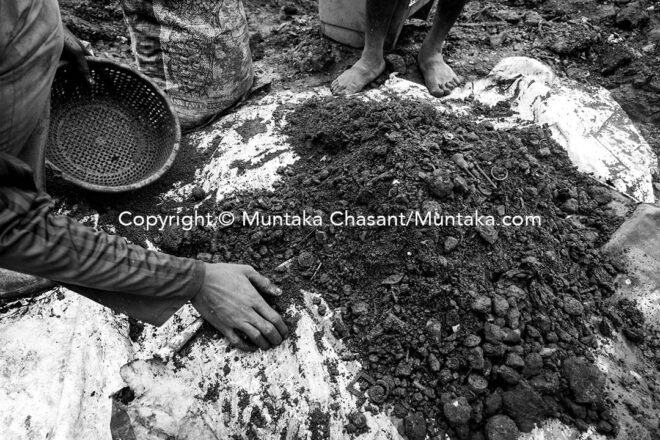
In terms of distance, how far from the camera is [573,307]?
1399mm

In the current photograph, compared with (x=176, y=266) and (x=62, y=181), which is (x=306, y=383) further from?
(x=62, y=181)

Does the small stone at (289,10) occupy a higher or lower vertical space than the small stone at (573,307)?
lower

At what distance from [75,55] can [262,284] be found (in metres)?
1.16

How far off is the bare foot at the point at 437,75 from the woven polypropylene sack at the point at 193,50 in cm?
100

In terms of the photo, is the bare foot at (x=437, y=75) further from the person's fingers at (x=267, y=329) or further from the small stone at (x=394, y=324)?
the person's fingers at (x=267, y=329)

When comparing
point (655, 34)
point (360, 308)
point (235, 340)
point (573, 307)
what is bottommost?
point (235, 340)

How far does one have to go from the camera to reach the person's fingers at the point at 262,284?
54.2 inches

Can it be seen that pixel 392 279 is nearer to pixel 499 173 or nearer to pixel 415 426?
pixel 415 426

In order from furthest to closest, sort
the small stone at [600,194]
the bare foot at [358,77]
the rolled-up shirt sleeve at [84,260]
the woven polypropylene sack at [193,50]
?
the bare foot at [358,77]
the woven polypropylene sack at [193,50]
the small stone at [600,194]
the rolled-up shirt sleeve at [84,260]

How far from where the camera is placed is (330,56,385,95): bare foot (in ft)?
7.74

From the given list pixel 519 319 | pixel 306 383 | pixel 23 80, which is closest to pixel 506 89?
pixel 519 319

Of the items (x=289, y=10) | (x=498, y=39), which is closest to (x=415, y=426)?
(x=498, y=39)

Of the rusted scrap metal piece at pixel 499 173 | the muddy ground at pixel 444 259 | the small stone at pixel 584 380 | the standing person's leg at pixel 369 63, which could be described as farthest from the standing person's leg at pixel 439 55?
the small stone at pixel 584 380

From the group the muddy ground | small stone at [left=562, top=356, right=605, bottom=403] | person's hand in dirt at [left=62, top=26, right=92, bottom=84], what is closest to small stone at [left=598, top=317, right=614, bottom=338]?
the muddy ground
